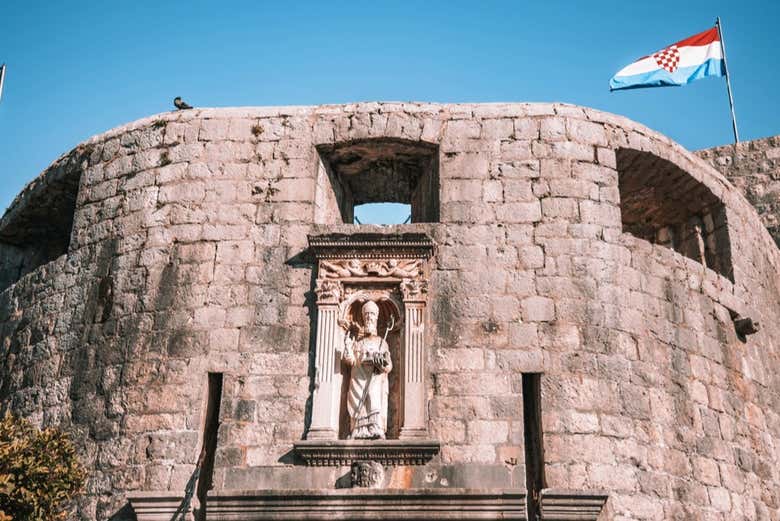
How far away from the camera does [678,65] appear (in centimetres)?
1155

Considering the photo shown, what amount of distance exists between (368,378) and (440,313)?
0.79 m

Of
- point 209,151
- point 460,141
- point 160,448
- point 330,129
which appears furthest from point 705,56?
point 160,448

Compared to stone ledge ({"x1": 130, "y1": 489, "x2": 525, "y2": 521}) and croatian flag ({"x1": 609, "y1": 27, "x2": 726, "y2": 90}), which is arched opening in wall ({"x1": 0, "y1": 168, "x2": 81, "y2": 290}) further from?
croatian flag ({"x1": 609, "y1": 27, "x2": 726, "y2": 90})

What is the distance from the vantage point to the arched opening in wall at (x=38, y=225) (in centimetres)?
977

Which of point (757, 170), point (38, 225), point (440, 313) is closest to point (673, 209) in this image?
point (757, 170)

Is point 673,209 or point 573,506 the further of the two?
point 673,209

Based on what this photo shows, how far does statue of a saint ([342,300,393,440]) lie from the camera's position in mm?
7410

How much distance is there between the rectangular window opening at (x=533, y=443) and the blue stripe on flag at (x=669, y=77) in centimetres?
477

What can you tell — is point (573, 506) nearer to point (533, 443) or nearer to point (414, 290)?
point (533, 443)

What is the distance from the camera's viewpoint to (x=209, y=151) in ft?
28.5

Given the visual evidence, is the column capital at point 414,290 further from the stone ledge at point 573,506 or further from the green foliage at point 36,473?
the green foliage at point 36,473

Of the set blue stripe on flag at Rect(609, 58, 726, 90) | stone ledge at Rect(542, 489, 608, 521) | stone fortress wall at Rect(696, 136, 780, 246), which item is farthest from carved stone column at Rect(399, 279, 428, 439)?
stone fortress wall at Rect(696, 136, 780, 246)

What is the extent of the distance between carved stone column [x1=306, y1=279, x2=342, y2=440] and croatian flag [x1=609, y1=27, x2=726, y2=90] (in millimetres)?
4997

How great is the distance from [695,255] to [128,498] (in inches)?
229
